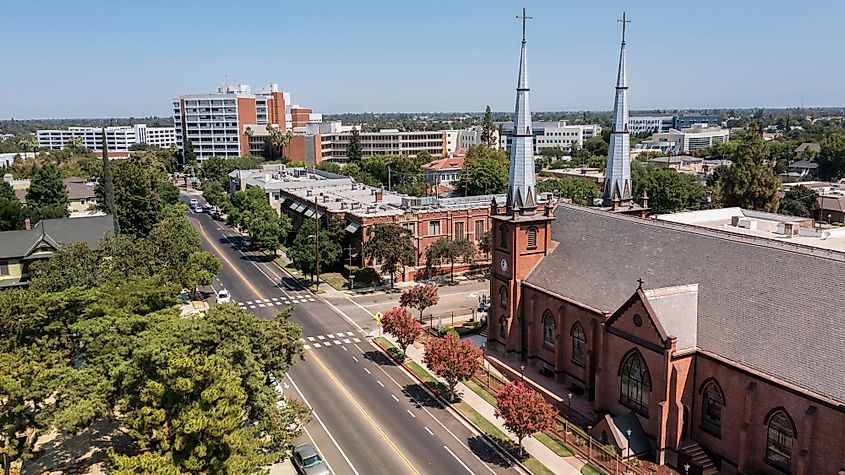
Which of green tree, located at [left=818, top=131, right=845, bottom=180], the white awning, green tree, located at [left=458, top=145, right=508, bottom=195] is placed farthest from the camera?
green tree, located at [left=818, top=131, right=845, bottom=180]

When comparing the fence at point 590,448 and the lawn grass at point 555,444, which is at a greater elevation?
the fence at point 590,448

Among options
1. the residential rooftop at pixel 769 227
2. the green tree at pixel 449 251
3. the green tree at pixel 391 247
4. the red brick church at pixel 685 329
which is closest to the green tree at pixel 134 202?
the green tree at pixel 391 247

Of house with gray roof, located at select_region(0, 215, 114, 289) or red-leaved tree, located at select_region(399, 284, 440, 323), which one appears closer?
red-leaved tree, located at select_region(399, 284, 440, 323)

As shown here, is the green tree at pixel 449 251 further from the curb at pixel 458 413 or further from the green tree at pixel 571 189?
the green tree at pixel 571 189

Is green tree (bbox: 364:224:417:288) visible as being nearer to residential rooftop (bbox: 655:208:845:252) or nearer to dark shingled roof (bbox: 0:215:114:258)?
residential rooftop (bbox: 655:208:845:252)

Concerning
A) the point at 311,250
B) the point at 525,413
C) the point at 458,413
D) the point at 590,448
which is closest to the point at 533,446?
the point at 590,448

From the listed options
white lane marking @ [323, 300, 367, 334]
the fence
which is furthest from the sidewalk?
white lane marking @ [323, 300, 367, 334]
